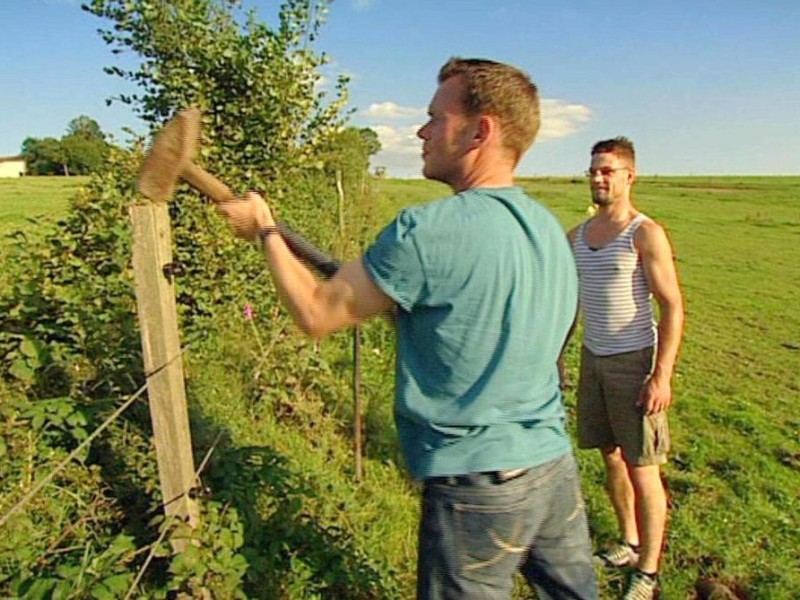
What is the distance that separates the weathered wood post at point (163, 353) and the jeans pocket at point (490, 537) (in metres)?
1.04

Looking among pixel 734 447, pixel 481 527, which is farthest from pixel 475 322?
pixel 734 447

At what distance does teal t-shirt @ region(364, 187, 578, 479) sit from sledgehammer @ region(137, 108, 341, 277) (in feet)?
1.54

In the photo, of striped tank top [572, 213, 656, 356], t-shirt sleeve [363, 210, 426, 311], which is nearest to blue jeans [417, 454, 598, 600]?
t-shirt sleeve [363, 210, 426, 311]

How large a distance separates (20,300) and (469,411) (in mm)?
2557

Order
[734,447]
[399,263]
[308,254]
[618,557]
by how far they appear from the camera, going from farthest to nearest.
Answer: [734,447]
[618,557]
[308,254]
[399,263]

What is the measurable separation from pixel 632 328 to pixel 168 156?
7.32 feet

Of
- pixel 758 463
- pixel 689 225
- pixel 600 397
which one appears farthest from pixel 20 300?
pixel 689 225

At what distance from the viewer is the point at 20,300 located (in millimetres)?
3219

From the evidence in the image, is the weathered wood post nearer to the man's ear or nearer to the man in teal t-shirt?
the man in teal t-shirt

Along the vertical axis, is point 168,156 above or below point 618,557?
above

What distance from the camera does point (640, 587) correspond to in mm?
3238

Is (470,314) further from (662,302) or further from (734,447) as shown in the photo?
(734,447)

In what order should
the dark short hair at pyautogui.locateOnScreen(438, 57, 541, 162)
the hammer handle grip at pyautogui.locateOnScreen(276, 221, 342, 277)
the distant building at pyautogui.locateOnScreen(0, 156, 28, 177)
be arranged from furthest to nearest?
1. the distant building at pyautogui.locateOnScreen(0, 156, 28, 177)
2. the hammer handle grip at pyautogui.locateOnScreen(276, 221, 342, 277)
3. the dark short hair at pyautogui.locateOnScreen(438, 57, 541, 162)

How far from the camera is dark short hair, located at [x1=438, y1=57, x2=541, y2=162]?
63.1 inches
